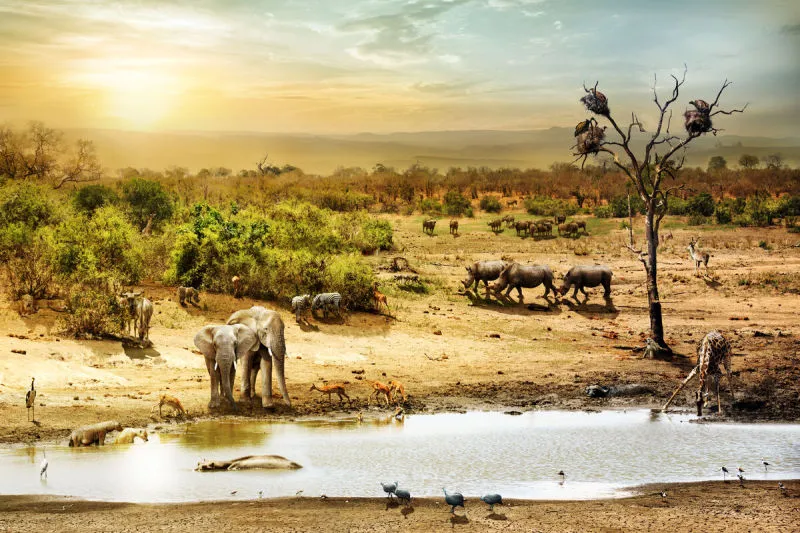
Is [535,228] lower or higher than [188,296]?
higher

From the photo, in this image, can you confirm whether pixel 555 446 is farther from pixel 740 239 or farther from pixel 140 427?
pixel 740 239

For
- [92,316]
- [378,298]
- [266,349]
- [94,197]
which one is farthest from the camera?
[94,197]

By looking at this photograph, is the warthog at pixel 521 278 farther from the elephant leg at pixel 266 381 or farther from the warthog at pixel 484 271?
the elephant leg at pixel 266 381

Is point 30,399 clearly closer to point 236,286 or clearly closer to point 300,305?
point 300,305

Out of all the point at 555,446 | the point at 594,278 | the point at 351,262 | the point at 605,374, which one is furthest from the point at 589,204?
the point at 555,446

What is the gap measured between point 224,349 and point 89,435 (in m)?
3.08

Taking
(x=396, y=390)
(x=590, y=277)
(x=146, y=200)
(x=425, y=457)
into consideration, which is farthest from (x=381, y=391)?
(x=146, y=200)

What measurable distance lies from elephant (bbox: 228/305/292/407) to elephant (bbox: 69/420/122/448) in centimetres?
336

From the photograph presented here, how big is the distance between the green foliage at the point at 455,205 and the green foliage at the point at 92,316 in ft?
120

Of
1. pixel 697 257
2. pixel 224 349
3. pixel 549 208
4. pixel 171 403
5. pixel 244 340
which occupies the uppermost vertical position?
pixel 549 208

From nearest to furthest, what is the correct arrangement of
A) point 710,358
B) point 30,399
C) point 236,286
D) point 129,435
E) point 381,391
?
point 129,435, point 30,399, point 710,358, point 381,391, point 236,286

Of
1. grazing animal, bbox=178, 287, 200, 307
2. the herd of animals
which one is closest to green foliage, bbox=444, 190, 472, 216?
the herd of animals

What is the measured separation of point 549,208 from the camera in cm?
5694

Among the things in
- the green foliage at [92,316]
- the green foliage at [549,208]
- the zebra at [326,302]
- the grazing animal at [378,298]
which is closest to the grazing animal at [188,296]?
the zebra at [326,302]
